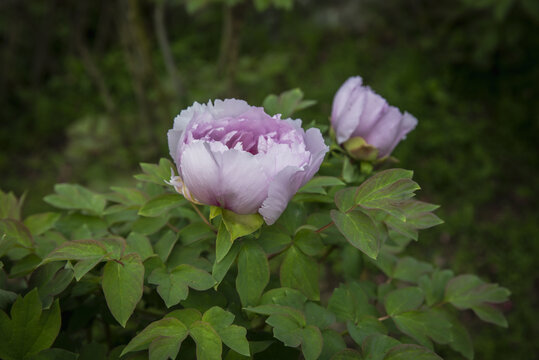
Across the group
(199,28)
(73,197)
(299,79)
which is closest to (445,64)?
(299,79)

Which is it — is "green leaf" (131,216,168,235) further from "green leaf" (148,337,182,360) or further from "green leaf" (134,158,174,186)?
"green leaf" (148,337,182,360)

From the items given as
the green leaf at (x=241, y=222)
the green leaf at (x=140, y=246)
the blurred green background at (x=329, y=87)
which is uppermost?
the green leaf at (x=241, y=222)

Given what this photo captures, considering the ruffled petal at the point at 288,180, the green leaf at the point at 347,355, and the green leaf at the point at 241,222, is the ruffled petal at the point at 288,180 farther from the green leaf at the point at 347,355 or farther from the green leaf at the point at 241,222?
the green leaf at the point at 347,355

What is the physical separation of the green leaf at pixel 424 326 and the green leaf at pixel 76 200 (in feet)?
1.84

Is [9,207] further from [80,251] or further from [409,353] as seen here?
[409,353]

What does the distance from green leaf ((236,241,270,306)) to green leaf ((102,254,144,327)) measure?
0.14 m

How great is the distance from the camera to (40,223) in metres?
0.91

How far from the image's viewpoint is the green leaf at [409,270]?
0.97 meters

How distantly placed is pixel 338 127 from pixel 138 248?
0.40 m

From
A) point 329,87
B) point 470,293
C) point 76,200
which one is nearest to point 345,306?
point 470,293

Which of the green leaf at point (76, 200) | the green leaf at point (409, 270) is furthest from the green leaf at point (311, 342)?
the green leaf at point (76, 200)

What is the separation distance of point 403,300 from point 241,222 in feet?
1.07

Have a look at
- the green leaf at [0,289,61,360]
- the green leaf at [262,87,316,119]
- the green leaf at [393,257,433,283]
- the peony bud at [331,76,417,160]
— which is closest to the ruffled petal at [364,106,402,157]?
the peony bud at [331,76,417,160]

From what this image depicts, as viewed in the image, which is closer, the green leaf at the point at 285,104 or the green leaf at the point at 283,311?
the green leaf at the point at 283,311
